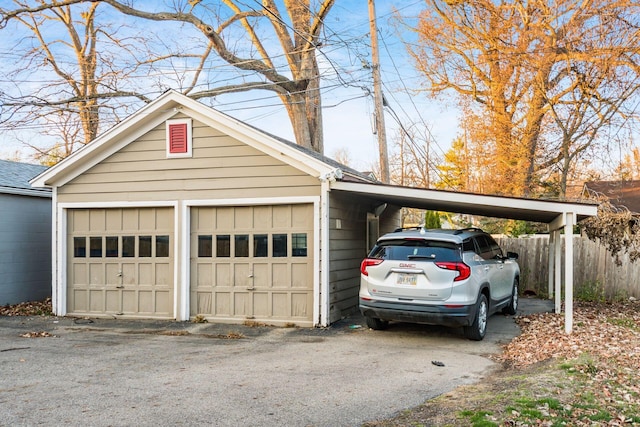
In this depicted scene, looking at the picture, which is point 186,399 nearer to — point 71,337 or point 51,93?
point 71,337

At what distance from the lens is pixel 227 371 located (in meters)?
6.90

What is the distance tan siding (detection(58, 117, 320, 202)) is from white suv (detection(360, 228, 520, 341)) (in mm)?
2366

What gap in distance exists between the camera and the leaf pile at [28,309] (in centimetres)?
1231

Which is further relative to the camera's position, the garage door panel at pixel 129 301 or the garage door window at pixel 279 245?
the garage door panel at pixel 129 301

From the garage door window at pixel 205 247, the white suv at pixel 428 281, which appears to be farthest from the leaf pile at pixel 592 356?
the garage door window at pixel 205 247

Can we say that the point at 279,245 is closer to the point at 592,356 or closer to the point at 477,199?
the point at 477,199

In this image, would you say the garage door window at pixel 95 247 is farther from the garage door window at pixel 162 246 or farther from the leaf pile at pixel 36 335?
the leaf pile at pixel 36 335

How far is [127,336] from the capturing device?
9664 mm

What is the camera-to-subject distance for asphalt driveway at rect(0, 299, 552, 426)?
17.0ft

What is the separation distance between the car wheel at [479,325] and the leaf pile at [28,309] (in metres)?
9.04

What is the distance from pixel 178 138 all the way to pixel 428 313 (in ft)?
20.2

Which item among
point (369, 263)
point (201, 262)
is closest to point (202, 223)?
point (201, 262)

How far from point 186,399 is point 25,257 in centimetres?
1027

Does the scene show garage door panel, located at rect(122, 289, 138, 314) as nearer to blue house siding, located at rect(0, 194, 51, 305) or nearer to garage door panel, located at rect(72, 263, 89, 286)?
garage door panel, located at rect(72, 263, 89, 286)
